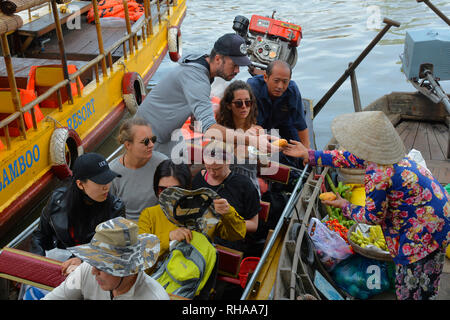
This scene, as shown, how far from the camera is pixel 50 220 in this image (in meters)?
3.18

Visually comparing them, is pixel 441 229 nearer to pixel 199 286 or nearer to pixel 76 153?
pixel 199 286

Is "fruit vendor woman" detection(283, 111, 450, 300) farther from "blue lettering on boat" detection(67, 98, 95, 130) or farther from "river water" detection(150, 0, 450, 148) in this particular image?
"river water" detection(150, 0, 450, 148)

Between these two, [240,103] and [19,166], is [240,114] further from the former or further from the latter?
[19,166]

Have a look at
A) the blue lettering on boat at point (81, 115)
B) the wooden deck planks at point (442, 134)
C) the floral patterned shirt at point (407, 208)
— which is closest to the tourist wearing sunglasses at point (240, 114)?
the floral patterned shirt at point (407, 208)

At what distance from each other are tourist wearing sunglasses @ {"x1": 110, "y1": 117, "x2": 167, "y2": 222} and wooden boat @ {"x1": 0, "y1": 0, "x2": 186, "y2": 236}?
1415 mm

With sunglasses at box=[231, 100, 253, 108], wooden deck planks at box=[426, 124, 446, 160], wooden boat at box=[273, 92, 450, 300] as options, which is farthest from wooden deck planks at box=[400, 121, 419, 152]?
sunglasses at box=[231, 100, 253, 108]

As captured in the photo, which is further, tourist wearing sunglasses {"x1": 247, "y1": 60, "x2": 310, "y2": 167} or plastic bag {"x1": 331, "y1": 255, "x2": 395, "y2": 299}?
tourist wearing sunglasses {"x1": 247, "y1": 60, "x2": 310, "y2": 167}

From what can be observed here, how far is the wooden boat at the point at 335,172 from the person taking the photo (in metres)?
3.17

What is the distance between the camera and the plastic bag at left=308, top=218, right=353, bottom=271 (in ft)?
12.2

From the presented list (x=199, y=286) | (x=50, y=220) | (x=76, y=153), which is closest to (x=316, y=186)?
(x=199, y=286)

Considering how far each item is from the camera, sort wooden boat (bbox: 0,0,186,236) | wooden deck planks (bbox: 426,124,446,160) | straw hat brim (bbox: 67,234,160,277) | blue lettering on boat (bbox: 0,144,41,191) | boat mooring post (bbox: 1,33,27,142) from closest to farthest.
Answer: straw hat brim (bbox: 67,234,160,277)
boat mooring post (bbox: 1,33,27,142)
blue lettering on boat (bbox: 0,144,41,191)
wooden boat (bbox: 0,0,186,236)
wooden deck planks (bbox: 426,124,446,160)

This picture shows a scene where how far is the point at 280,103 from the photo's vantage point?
4.77 metres

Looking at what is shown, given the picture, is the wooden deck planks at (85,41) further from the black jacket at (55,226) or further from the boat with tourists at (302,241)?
the black jacket at (55,226)

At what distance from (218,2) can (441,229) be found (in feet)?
63.2
